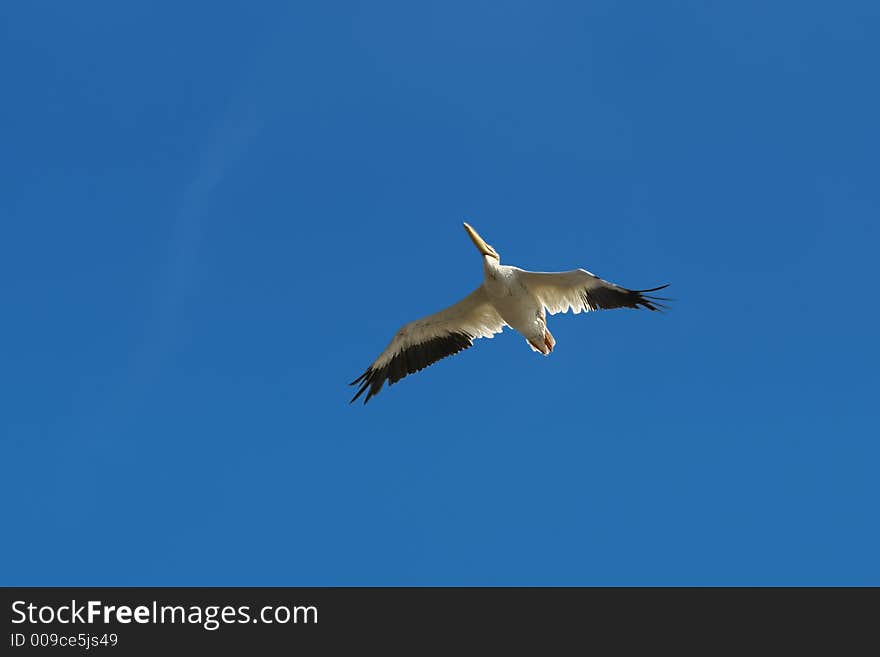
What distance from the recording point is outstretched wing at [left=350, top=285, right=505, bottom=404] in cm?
2341

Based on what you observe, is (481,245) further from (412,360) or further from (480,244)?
(412,360)

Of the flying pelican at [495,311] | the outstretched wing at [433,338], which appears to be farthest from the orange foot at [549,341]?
the outstretched wing at [433,338]

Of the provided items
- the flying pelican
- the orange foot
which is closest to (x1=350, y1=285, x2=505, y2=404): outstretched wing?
the flying pelican

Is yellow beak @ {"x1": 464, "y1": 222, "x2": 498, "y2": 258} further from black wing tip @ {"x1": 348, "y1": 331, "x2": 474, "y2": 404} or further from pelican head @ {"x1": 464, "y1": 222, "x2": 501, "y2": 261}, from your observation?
black wing tip @ {"x1": 348, "y1": 331, "x2": 474, "y2": 404}

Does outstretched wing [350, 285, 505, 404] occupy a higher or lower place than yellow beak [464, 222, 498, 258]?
lower

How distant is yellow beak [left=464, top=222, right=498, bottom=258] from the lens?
23016mm

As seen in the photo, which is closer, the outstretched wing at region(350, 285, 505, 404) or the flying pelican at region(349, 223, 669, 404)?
the flying pelican at region(349, 223, 669, 404)

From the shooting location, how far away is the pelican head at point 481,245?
75.5 ft
